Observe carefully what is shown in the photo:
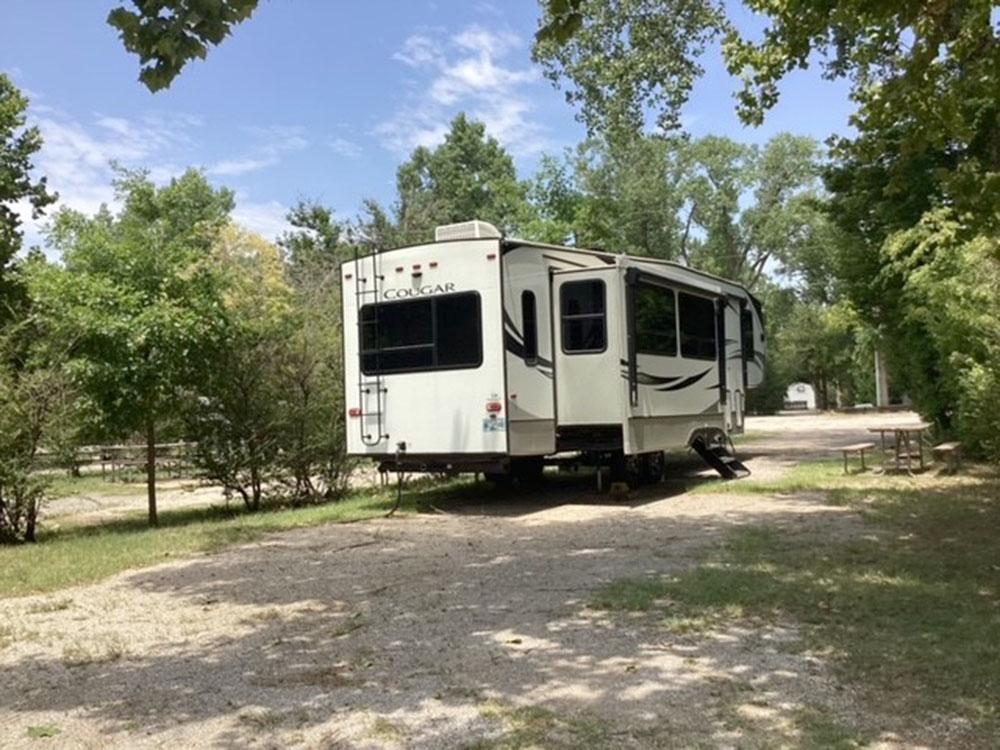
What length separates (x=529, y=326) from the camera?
10773mm

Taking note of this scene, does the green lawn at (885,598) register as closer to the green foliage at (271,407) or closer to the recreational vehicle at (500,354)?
the recreational vehicle at (500,354)

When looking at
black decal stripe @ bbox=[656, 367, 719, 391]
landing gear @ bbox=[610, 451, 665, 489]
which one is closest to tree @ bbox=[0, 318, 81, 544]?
landing gear @ bbox=[610, 451, 665, 489]

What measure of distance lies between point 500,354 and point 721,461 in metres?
4.87

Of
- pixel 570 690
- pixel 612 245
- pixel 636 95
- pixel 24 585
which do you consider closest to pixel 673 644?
pixel 570 690

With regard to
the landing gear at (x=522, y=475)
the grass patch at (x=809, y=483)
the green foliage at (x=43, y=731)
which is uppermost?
the landing gear at (x=522, y=475)

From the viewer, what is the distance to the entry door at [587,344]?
36.0 feet

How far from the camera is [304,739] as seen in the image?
354 cm

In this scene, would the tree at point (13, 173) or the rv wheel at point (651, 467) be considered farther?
the tree at point (13, 173)

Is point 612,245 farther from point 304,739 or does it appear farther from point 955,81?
point 304,739

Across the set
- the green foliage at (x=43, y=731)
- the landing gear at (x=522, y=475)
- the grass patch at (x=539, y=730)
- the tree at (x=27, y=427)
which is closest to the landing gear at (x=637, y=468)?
the landing gear at (x=522, y=475)

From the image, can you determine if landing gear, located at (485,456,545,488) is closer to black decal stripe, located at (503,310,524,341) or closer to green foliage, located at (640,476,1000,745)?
A: black decal stripe, located at (503,310,524,341)

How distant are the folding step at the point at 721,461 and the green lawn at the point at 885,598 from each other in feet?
12.7

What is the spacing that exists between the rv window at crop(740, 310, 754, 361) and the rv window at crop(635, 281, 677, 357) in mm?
3895

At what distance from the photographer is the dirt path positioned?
11.9ft
